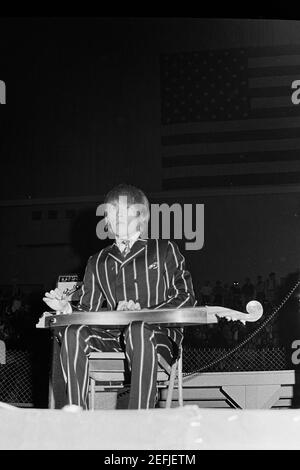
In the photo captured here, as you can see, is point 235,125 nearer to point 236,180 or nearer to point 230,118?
point 230,118

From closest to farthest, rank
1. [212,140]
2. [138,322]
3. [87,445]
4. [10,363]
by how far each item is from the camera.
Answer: [87,445]
[138,322]
[10,363]
[212,140]

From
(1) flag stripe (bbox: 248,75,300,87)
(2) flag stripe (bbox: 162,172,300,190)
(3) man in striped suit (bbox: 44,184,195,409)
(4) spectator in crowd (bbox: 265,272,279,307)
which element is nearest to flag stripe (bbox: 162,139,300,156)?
(2) flag stripe (bbox: 162,172,300,190)

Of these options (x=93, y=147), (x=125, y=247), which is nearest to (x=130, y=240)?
(x=125, y=247)

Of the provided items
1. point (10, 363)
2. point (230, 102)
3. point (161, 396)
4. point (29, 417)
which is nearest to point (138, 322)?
point (29, 417)

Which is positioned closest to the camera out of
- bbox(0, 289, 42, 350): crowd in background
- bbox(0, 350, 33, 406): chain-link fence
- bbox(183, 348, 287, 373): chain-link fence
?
bbox(0, 350, 33, 406): chain-link fence

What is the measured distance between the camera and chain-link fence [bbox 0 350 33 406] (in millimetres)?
4059

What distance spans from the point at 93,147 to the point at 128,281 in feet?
15.3

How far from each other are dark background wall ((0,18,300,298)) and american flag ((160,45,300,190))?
7.0 inches

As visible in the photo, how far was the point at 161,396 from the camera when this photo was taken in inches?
131

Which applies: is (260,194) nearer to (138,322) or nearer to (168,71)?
(168,71)

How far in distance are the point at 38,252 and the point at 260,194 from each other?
2.57m

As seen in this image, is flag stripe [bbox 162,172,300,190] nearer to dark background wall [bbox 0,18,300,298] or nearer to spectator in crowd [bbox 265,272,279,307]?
dark background wall [bbox 0,18,300,298]

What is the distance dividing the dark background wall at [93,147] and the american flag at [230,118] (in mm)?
178

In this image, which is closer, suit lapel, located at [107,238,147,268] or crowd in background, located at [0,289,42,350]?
suit lapel, located at [107,238,147,268]
